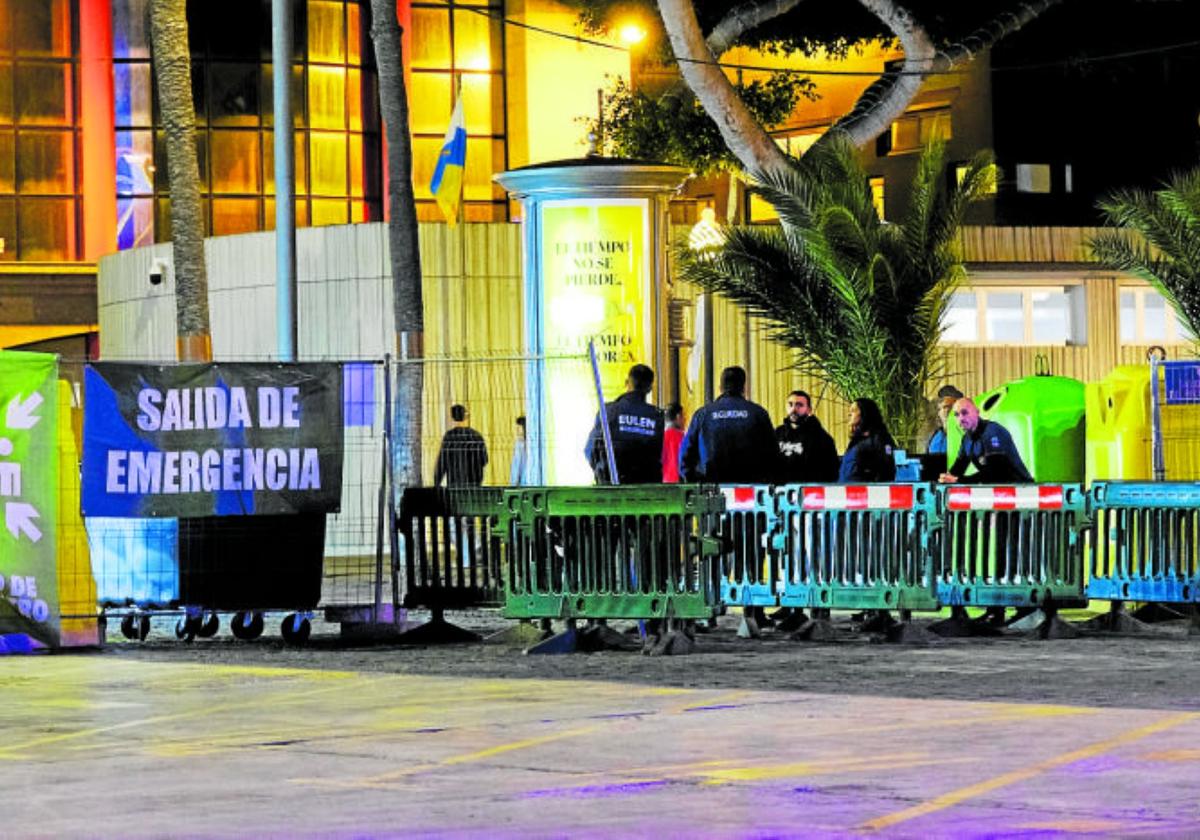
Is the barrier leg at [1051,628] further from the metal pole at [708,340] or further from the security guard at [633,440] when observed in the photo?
the metal pole at [708,340]

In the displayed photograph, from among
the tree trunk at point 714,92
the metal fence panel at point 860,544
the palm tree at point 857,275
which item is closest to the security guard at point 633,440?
the metal fence panel at point 860,544

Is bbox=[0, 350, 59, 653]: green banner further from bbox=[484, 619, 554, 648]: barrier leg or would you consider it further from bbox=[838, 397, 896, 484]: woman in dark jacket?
bbox=[838, 397, 896, 484]: woman in dark jacket

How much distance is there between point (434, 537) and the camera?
1933cm

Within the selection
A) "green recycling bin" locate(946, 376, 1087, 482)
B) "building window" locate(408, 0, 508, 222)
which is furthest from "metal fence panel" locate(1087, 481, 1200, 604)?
"building window" locate(408, 0, 508, 222)

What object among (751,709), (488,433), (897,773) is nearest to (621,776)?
(897,773)

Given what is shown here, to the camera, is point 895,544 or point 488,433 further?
point 488,433

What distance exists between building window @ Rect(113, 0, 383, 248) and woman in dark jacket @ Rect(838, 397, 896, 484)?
91.0 feet

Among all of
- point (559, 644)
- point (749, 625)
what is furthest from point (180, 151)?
point (559, 644)

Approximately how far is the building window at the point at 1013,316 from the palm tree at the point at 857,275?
26.8 feet

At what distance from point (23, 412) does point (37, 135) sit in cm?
2935

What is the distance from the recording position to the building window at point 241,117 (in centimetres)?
4662

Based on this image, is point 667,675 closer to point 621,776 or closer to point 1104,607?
point 621,776

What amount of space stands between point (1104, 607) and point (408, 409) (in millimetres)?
10581

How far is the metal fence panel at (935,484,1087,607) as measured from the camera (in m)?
18.8
